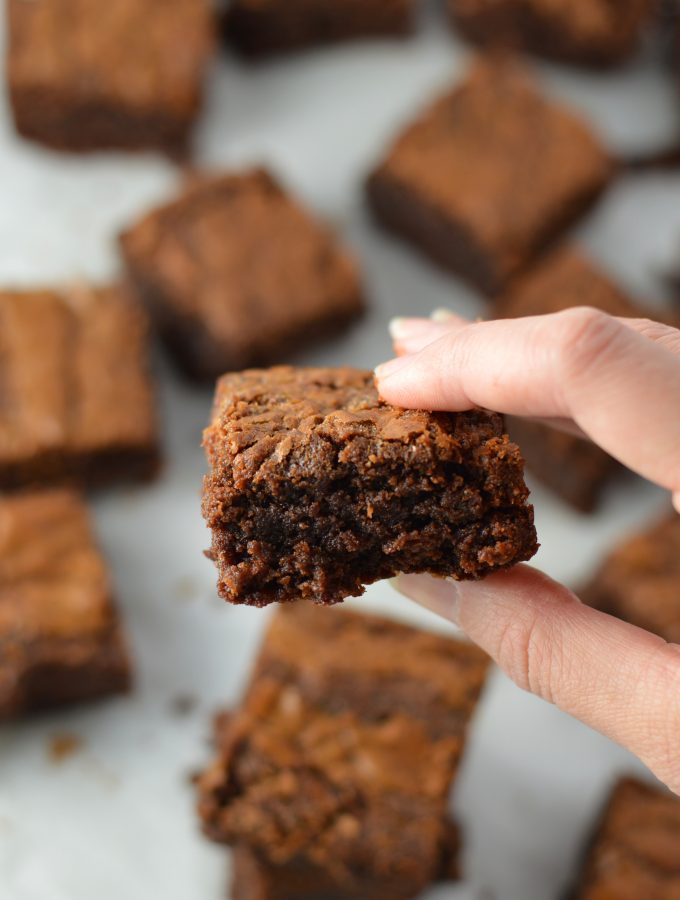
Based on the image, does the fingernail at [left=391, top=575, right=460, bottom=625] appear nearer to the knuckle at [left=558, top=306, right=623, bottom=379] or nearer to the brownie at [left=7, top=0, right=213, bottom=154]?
the knuckle at [left=558, top=306, right=623, bottom=379]

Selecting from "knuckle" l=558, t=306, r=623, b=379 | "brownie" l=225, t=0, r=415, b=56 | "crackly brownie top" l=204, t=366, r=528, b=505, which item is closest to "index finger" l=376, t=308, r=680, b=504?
"knuckle" l=558, t=306, r=623, b=379

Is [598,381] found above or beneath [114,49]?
above

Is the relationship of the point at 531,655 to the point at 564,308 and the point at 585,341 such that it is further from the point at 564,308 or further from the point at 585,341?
the point at 564,308

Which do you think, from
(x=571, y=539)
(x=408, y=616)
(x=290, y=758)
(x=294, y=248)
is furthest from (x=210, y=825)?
(x=294, y=248)

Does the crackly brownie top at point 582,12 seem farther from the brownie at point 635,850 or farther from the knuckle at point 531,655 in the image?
the knuckle at point 531,655

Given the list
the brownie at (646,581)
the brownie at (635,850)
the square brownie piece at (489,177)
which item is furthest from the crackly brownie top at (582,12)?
the brownie at (635,850)

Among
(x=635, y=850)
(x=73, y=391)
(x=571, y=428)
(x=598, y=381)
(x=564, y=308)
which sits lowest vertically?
(x=635, y=850)

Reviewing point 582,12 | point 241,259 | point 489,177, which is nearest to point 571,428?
point 241,259
